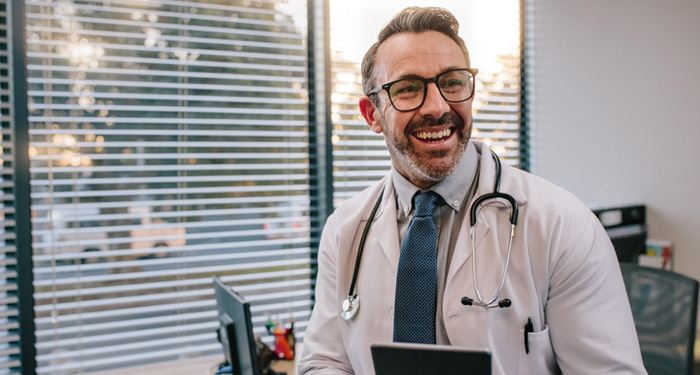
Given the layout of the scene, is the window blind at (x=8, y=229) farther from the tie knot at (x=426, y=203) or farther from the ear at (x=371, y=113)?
the tie knot at (x=426, y=203)

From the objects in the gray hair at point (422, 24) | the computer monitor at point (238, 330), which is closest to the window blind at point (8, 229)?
the computer monitor at point (238, 330)

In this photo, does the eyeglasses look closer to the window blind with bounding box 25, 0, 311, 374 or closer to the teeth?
the teeth

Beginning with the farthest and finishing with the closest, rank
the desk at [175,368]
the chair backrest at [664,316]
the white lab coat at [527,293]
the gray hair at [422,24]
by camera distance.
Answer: the desk at [175,368] < the chair backrest at [664,316] < the gray hair at [422,24] < the white lab coat at [527,293]

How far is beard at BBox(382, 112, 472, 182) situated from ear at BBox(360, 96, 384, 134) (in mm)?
151

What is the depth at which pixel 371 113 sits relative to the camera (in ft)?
4.79

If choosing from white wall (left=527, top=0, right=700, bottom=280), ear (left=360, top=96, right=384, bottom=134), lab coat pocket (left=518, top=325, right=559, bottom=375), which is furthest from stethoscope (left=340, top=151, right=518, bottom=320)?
white wall (left=527, top=0, right=700, bottom=280)

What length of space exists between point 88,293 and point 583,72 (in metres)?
2.94

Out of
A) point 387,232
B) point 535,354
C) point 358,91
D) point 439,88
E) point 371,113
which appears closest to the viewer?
point 535,354

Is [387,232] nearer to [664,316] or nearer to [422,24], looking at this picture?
[422,24]

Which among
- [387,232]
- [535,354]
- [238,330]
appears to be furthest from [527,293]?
[238,330]

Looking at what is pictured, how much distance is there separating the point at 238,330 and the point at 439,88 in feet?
3.19

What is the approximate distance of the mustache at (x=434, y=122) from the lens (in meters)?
1.24

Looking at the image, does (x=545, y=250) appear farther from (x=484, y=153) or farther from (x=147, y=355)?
(x=147, y=355)

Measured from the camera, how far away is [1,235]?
2002mm
